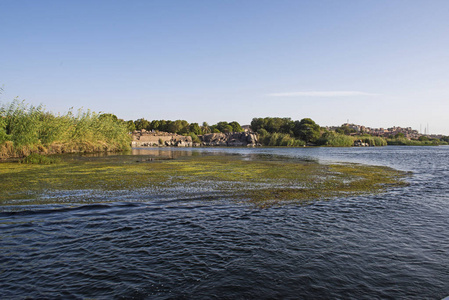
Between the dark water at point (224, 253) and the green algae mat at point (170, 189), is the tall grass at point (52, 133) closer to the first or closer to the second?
the green algae mat at point (170, 189)

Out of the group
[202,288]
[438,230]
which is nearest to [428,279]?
[438,230]

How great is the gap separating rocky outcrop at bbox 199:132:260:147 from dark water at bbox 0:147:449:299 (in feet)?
374

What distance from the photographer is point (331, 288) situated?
5617 millimetres

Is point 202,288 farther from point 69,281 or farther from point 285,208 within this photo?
point 285,208

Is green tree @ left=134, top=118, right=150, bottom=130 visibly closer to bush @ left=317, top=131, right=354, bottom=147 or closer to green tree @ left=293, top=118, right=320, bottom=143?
green tree @ left=293, top=118, right=320, bottom=143

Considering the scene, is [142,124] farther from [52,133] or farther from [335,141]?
[52,133]

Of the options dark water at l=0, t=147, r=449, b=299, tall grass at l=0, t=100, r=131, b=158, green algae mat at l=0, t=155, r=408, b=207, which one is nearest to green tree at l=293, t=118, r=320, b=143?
tall grass at l=0, t=100, r=131, b=158

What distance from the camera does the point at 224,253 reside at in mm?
7137

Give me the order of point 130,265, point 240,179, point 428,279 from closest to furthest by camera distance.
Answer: point 428,279 → point 130,265 → point 240,179

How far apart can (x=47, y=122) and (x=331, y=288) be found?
44.5 m

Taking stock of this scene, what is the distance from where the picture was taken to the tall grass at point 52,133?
1296 inches

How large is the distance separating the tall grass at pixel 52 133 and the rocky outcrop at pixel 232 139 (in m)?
66.6

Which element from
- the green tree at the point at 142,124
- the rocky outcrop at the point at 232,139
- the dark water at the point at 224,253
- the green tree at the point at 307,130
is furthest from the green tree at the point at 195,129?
the dark water at the point at 224,253

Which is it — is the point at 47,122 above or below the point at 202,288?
above
